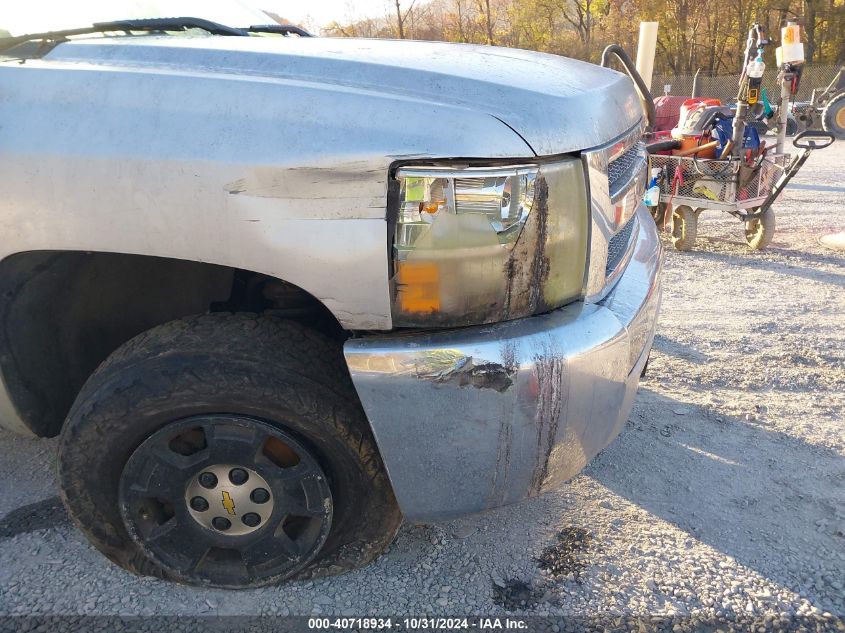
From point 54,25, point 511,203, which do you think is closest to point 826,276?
point 511,203

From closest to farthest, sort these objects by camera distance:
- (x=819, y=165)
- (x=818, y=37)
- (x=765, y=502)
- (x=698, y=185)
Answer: (x=765, y=502), (x=698, y=185), (x=819, y=165), (x=818, y=37)

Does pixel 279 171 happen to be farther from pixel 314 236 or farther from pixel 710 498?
pixel 710 498

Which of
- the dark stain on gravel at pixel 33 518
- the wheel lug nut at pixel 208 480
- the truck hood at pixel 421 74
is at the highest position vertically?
the truck hood at pixel 421 74

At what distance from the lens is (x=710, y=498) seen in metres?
2.62

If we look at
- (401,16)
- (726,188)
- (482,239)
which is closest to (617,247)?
(482,239)

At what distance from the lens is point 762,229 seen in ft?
20.9

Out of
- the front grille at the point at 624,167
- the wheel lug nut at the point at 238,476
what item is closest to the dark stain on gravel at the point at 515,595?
the wheel lug nut at the point at 238,476

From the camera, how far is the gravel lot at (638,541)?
2.12m

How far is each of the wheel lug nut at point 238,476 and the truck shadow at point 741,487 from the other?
57.9 inches

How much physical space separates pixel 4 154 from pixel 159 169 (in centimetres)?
43

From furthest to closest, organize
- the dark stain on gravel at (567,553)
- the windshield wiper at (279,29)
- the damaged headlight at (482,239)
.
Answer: the windshield wiper at (279,29) < the dark stain on gravel at (567,553) < the damaged headlight at (482,239)

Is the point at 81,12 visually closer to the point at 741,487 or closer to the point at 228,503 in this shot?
the point at 228,503

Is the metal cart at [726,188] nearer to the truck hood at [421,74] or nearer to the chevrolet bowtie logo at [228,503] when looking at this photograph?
the truck hood at [421,74]

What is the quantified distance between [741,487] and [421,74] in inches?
81.0
